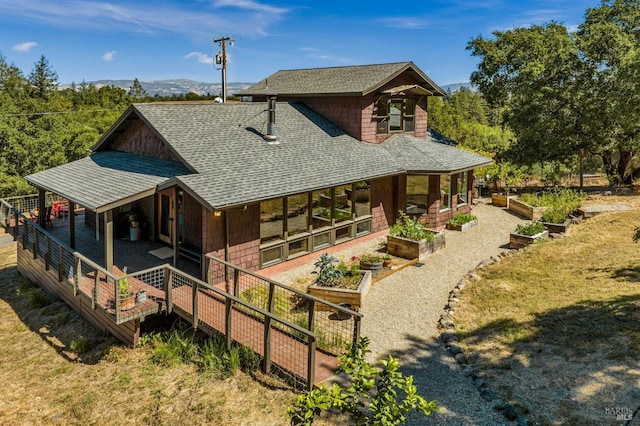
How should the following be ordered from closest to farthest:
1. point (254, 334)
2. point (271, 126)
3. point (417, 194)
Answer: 1. point (254, 334)
2. point (271, 126)
3. point (417, 194)

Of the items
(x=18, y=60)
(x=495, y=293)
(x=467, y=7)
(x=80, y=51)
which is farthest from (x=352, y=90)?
(x=18, y=60)

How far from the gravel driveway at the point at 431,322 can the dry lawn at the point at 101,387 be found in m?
2.48

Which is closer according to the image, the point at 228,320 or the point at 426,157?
the point at 228,320

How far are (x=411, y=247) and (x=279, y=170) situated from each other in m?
4.89

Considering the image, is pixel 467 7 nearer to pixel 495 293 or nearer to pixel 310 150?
pixel 310 150

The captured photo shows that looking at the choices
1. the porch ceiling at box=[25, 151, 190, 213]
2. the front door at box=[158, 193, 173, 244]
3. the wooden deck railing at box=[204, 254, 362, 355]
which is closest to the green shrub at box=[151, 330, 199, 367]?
the wooden deck railing at box=[204, 254, 362, 355]

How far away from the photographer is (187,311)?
956 cm

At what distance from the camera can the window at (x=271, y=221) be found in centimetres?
1246

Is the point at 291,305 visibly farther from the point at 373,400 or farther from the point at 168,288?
the point at 373,400

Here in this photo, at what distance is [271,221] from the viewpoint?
12.7 meters

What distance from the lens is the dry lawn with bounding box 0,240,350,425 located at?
7.63 metres

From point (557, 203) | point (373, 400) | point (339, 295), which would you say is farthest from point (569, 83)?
point (373, 400)

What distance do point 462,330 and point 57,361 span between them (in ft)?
31.1

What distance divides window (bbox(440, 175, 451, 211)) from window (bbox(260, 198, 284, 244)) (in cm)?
794
